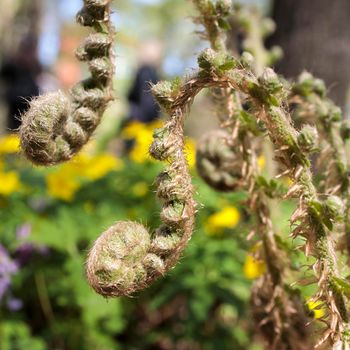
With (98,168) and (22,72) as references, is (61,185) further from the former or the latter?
(22,72)

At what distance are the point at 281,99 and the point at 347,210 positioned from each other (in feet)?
1.08

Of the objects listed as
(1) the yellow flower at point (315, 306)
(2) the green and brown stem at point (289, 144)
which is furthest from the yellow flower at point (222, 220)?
(2) the green and brown stem at point (289, 144)

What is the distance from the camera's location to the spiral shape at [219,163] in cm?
143

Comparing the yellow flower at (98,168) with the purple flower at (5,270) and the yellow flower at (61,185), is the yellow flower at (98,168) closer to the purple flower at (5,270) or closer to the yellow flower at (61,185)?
the yellow flower at (61,185)

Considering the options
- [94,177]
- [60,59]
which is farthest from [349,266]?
[60,59]

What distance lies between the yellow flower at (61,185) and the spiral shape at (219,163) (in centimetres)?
198

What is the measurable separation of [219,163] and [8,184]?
2.23 m

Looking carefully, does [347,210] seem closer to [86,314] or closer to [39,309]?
[86,314]

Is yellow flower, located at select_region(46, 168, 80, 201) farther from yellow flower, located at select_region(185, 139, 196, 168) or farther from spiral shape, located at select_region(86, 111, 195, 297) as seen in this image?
spiral shape, located at select_region(86, 111, 195, 297)

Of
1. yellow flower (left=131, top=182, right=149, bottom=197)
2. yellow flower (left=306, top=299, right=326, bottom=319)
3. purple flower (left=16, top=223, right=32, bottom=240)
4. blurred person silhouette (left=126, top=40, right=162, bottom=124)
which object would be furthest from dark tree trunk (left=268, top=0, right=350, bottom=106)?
blurred person silhouette (left=126, top=40, right=162, bottom=124)

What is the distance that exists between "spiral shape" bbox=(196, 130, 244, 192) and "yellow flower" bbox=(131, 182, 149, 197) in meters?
2.04

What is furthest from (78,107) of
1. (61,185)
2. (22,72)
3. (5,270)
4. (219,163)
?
(22,72)

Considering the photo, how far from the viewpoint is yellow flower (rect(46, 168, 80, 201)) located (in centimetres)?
343

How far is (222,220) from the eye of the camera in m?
3.29
